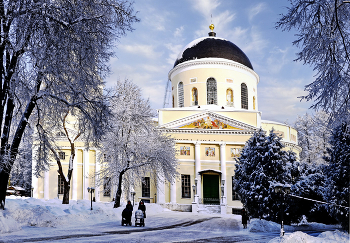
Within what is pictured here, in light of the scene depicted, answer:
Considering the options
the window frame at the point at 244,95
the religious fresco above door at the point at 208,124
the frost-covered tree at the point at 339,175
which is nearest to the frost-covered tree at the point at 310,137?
the window frame at the point at 244,95

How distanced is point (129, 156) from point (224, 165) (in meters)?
13.7

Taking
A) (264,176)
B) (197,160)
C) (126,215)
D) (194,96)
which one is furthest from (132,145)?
(194,96)

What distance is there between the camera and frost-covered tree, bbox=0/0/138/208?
10.2 m

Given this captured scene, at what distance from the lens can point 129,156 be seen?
1042 inches

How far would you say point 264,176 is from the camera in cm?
2091

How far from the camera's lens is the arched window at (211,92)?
4109 cm

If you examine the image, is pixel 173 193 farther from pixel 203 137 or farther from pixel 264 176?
pixel 264 176

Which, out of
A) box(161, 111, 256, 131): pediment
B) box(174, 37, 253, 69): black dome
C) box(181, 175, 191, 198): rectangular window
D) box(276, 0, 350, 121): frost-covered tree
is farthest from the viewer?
box(174, 37, 253, 69): black dome

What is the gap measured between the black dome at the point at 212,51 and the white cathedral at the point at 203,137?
0.39 ft

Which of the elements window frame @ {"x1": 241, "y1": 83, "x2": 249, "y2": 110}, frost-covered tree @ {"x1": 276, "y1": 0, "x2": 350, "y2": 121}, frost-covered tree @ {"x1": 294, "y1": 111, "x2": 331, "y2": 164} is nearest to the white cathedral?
window frame @ {"x1": 241, "y1": 83, "x2": 249, "y2": 110}

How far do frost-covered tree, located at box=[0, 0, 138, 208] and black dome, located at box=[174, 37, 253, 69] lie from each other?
99.5 ft

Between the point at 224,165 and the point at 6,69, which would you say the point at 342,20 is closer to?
the point at 6,69

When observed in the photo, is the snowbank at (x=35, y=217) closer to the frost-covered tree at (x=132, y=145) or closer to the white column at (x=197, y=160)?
the frost-covered tree at (x=132, y=145)

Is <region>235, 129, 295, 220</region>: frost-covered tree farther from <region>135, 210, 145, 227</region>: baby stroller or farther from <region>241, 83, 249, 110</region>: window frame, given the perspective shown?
<region>241, 83, 249, 110</region>: window frame
